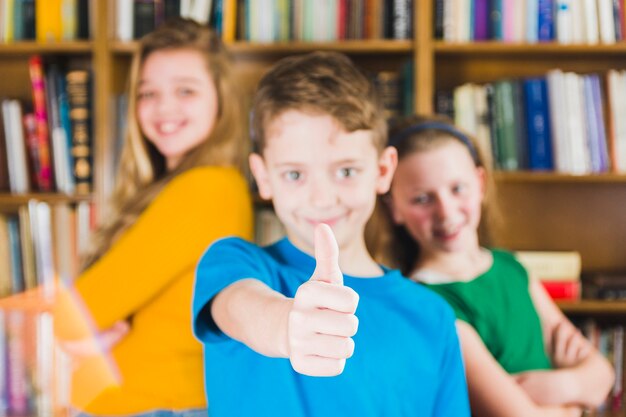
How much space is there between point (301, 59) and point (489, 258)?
30 cm

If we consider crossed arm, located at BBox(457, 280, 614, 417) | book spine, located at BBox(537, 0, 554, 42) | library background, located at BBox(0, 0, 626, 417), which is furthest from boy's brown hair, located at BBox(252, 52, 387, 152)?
book spine, located at BBox(537, 0, 554, 42)

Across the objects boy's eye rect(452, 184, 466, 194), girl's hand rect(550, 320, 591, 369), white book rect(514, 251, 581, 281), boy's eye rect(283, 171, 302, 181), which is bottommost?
girl's hand rect(550, 320, 591, 369)

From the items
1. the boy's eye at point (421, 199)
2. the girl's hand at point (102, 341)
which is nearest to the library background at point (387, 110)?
the girl's hand at point (102, 341)

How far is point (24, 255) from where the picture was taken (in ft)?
3.42

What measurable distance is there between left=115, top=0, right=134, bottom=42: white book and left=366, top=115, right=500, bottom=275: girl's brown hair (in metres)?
0.53

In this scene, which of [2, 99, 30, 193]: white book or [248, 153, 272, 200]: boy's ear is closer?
[248, 153, 272, 200]: boy's ear

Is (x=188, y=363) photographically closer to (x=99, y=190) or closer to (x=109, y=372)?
(x=109, y=372)

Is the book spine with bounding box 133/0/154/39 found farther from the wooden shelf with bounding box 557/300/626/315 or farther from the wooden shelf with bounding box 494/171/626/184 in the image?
the wooden shelf with bounding box 557/300/626/315

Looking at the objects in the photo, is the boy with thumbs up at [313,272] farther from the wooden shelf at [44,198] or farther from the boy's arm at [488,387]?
the wooden shelf at [44,198]

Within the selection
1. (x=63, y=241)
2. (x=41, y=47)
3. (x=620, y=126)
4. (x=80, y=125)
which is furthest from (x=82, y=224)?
(x=620, y=126)

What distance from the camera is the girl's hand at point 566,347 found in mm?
688

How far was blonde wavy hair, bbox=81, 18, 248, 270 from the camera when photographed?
0.72m

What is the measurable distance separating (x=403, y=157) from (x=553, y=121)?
0.49 metres

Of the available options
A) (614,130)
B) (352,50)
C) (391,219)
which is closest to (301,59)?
(391,219)
